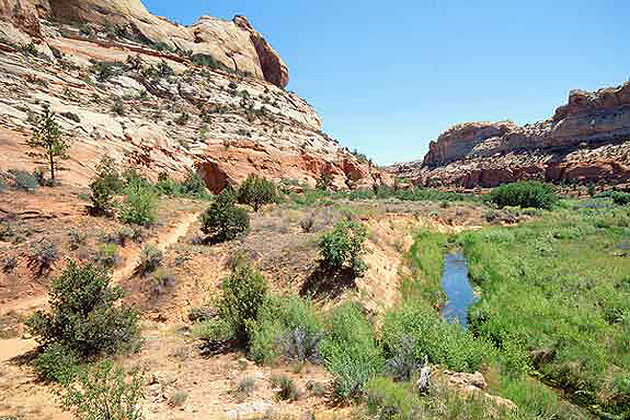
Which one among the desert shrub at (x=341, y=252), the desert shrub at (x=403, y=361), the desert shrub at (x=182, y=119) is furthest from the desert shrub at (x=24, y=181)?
the desert shrub at (x=182, y=119)

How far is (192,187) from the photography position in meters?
26.6

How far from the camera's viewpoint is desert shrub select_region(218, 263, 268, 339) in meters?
8.18

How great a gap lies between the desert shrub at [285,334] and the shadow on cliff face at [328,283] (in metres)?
2.13

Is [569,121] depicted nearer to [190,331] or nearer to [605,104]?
[605,104]

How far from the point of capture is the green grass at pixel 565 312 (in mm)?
7199

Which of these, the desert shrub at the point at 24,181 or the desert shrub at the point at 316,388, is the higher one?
the desert shrub at the point at 24,181

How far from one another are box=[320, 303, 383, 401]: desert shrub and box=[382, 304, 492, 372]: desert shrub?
45 cm

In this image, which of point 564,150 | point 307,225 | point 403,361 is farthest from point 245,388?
point 564,150

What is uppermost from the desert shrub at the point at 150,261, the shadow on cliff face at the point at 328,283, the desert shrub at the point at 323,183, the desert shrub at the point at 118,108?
the desert shrub at the point at 118,108

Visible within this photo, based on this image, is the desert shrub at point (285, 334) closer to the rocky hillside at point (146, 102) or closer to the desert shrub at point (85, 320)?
the desert shrub at point (85, 320)

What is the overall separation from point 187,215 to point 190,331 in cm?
1075

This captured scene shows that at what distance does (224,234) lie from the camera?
49.4 ft

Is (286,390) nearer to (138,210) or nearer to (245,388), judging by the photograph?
(245,388)

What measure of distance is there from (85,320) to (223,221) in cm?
798
